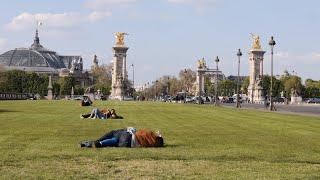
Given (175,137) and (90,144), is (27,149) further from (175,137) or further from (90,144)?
(175,137)

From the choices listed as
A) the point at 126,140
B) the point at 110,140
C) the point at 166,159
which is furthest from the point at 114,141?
the point at 166,159

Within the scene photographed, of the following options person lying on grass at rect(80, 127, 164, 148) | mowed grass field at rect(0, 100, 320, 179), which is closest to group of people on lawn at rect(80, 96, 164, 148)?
person lying on grass at rect(80, 127, 164, 148)

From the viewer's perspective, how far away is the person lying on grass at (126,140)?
20281 millimetres

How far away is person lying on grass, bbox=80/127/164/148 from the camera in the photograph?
66.5 feet

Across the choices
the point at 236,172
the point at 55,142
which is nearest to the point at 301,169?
the point at 236,172

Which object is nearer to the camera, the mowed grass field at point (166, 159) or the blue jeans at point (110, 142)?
the mowed grass field at point (166, 159)

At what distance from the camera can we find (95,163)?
52.9ft

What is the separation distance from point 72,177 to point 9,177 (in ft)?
4.16

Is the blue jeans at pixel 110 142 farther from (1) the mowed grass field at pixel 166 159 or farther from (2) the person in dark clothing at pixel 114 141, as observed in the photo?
(1) the mowed grass field at pixel 166 159

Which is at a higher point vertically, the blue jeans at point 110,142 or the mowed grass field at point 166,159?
the blue jeans at point 110,142

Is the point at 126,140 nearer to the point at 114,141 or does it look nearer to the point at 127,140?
the point at 127,140

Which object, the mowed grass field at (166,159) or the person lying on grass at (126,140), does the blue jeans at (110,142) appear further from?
the mowed grass field at (166,159)

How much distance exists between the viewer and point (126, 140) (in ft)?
66.6

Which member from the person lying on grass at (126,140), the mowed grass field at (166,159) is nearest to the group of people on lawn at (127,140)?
the person lying on grass at (126,140)
